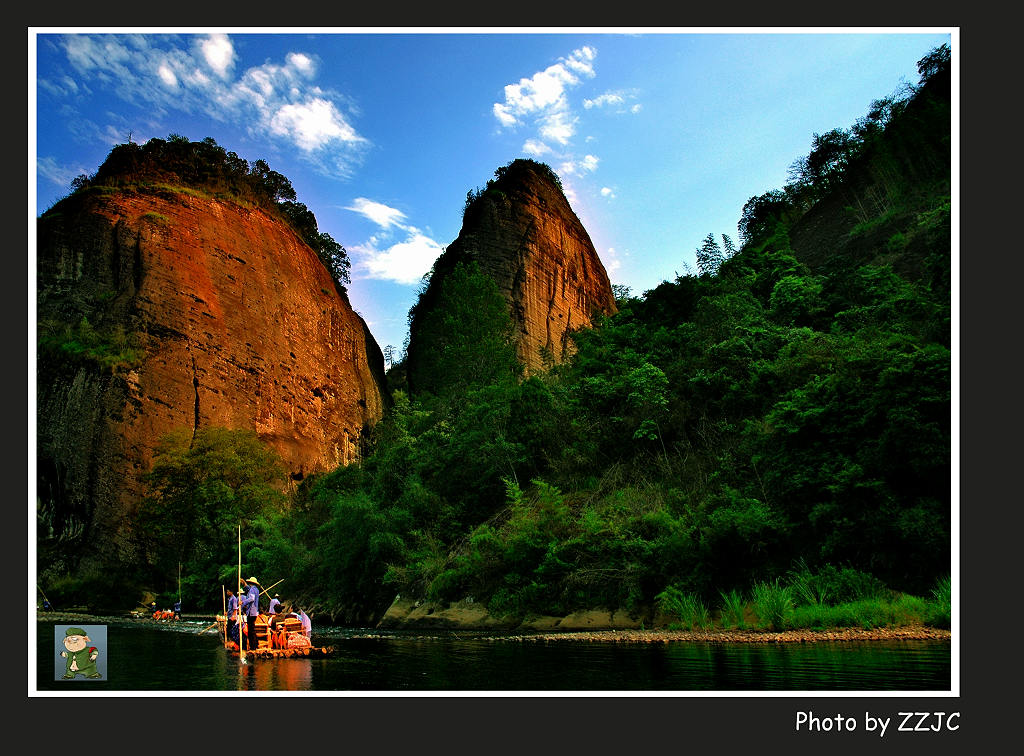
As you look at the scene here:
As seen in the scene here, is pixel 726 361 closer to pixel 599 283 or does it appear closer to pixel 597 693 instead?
pixel 597 693

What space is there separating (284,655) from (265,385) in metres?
34.5

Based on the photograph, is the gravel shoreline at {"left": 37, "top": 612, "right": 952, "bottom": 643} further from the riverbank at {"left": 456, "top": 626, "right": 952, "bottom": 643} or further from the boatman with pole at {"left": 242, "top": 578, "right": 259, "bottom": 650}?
the boatman with pole at {"left": 242, "top": 578, "right": 259, "bottom": 650}

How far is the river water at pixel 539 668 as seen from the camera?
295 inches

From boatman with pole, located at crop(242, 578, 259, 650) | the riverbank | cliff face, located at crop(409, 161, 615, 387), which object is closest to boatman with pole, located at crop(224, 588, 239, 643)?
boatman with pole, located at crop(242, 578, 259, 650)

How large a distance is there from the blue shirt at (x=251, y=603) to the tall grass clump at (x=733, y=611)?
8.72m

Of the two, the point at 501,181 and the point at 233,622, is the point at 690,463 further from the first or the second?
the point at 501,181

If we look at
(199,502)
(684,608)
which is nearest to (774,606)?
(684,608)

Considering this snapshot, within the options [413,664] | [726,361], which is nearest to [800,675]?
[413,664]

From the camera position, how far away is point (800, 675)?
7863 millimetres

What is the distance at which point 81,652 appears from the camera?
7.43 metres

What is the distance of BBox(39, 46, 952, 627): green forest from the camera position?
43.5 feet

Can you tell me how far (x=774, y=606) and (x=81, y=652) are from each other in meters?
11.1

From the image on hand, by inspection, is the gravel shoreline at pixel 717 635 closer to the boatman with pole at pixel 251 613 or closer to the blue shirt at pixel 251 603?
the blue shirt at pixel 251 603

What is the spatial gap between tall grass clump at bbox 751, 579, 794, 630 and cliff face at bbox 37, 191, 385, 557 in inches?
1342
